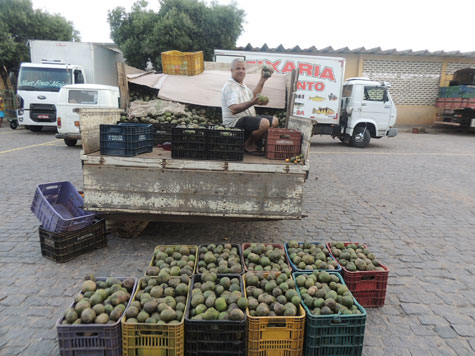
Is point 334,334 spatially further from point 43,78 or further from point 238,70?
point 43,78

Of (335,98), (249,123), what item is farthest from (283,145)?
(335,98)

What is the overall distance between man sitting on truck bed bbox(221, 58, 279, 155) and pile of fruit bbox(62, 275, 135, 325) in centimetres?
286

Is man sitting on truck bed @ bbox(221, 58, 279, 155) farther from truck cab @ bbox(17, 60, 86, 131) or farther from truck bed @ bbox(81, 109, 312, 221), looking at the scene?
truck cab @ bbox(17, 60, 86, 131)

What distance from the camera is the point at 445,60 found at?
21734mm

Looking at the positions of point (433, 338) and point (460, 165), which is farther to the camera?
point (460, 165)

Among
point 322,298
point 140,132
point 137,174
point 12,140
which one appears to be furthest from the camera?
point 12,140

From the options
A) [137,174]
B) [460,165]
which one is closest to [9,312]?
[137,174]

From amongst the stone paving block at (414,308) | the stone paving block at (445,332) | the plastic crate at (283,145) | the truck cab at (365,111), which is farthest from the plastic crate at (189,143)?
the truck cab at (365,111)

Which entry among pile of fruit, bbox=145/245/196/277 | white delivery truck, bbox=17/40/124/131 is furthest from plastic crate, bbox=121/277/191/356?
white delivery truck, bbox=17/40/124/131

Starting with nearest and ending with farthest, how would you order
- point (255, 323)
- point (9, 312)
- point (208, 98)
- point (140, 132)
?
point (255, 323)
point (9, 312)
point (140, 132)
point (208, 98)

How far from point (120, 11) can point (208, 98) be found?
19.2 meters

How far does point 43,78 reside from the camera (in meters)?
14.6

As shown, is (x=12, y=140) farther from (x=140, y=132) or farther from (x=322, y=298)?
(x=322, y=298)

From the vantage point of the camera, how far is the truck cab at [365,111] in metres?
14.2
